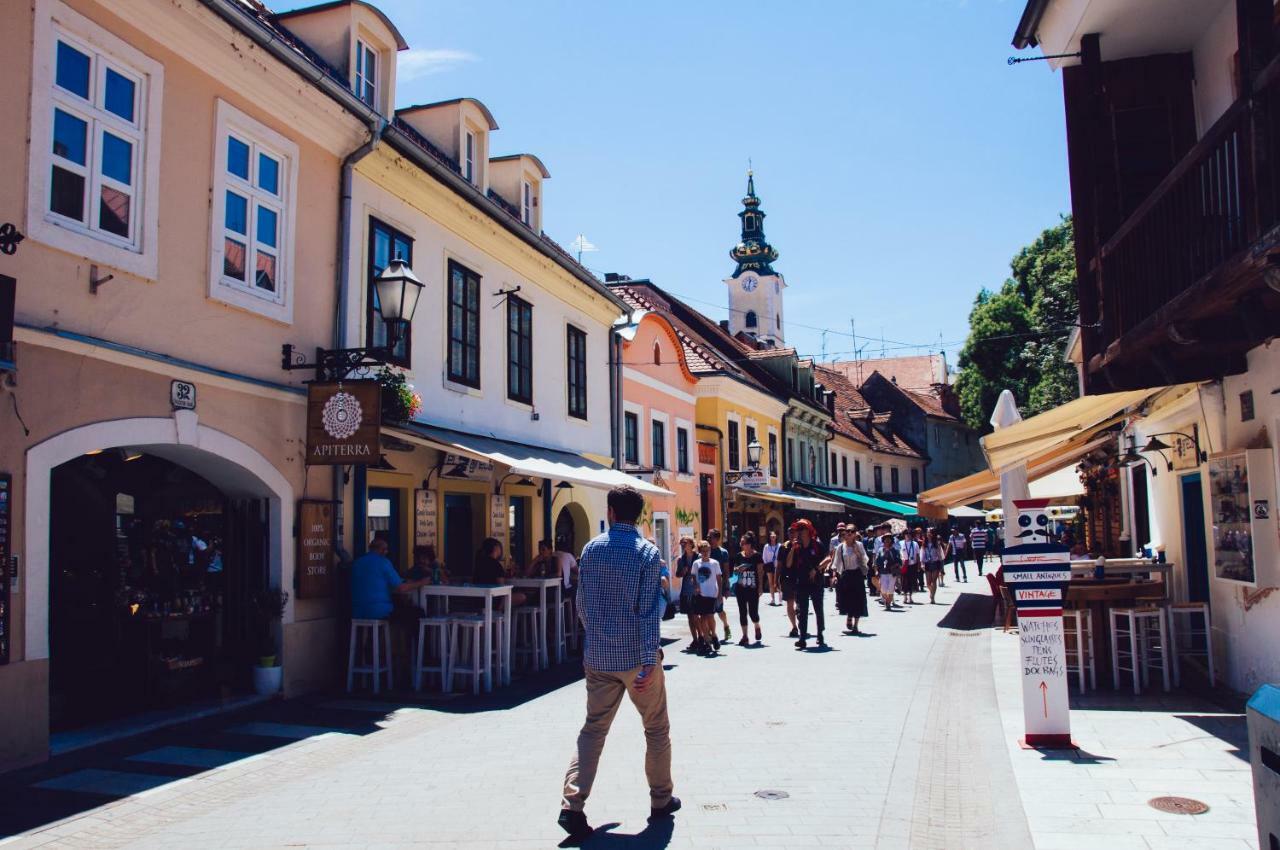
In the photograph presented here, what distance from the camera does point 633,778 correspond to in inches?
257


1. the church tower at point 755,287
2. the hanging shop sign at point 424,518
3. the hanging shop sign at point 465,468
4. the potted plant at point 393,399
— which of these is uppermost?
the church tower at point 755,287

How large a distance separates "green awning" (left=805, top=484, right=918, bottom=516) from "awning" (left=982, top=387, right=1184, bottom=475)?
2528 centimetres

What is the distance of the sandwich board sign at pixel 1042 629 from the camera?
7160 millimetres

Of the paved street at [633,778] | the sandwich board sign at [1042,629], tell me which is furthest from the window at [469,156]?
the sandwich board sign at [1042,629]

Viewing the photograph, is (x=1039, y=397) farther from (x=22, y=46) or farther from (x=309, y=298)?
(x=22, y=46)

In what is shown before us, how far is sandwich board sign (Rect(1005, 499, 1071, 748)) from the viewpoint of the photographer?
7160mm

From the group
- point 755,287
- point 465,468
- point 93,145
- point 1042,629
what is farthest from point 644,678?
point 755,287

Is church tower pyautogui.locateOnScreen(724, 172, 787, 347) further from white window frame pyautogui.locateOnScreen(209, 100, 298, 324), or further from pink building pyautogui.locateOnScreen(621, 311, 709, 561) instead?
white window frame pyautogui.locateOnScreen(209, 100, 298, 324)

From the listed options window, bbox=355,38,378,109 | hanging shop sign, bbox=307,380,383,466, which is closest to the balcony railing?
hanging shop sign, bbox=307,380,383,466

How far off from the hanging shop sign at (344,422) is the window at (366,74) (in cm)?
438

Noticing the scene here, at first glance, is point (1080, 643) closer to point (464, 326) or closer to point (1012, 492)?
point (1012, 492)

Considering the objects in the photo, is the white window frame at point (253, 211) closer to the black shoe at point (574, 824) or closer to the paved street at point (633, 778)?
the paved street at point (633, 778)

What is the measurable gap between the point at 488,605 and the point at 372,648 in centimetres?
124

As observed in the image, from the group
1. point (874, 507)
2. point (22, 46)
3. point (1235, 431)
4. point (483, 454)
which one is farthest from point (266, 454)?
point (874, 507)
